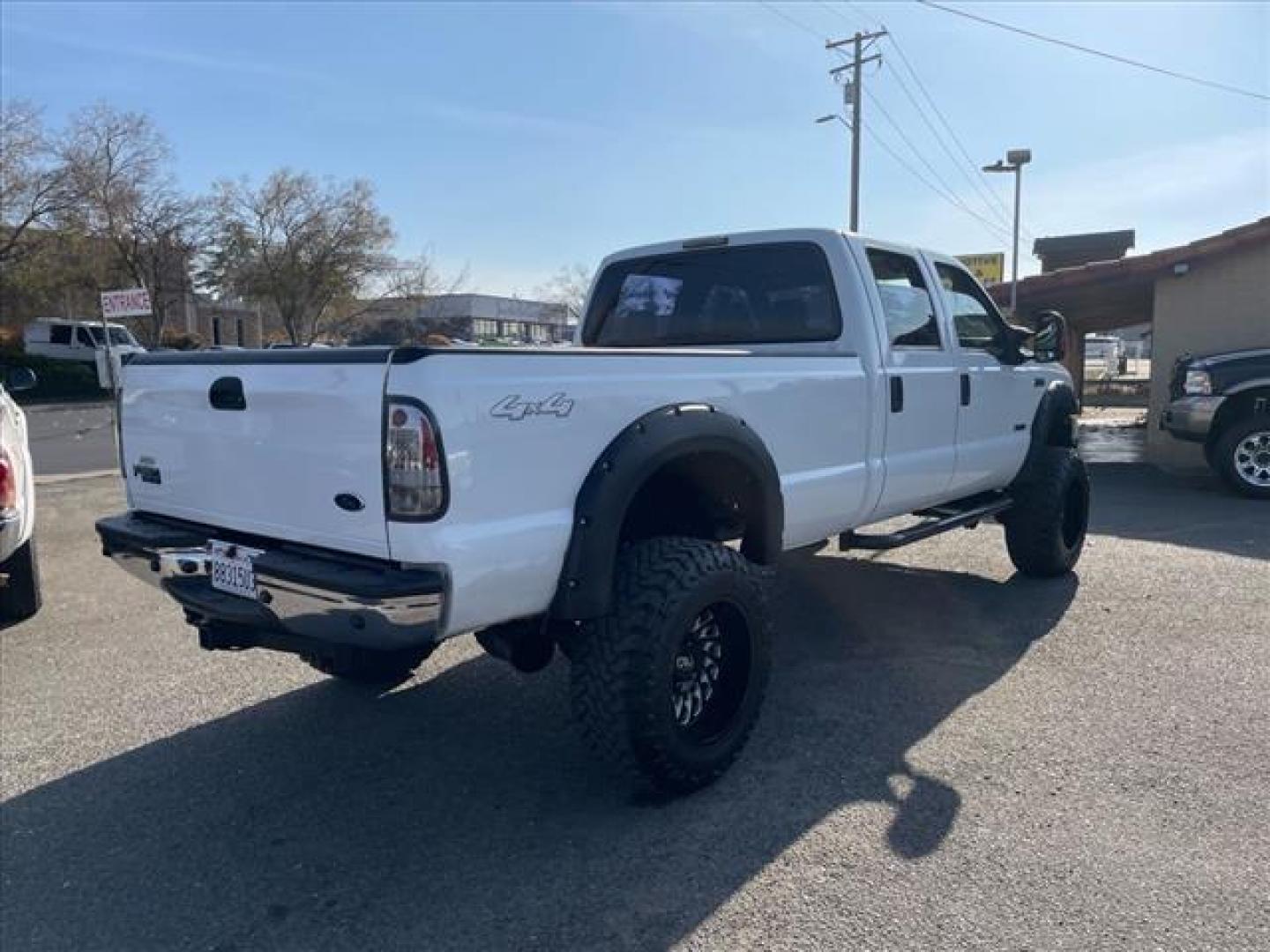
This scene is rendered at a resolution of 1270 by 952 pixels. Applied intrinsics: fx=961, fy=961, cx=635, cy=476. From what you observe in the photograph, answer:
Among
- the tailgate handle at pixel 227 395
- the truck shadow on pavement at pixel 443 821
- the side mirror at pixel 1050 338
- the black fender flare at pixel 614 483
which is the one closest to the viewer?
the truck shadow on pavement at pixel 443 821

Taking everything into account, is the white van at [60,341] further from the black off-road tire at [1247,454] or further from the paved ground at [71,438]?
the black off-road tire at [1247,454]

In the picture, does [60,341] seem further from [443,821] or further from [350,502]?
[350,502]

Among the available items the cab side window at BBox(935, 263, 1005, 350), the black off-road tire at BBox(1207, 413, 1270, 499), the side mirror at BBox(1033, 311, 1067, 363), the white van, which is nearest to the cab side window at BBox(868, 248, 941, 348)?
the cab side window at BBox(935, 263, 1005, 350)

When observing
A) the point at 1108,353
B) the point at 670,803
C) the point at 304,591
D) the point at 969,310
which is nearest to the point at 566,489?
the point at 304,591

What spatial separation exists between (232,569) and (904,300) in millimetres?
3465

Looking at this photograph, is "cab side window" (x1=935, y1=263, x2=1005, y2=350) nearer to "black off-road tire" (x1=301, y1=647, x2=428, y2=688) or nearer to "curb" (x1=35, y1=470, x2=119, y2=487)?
"black off-road tire" (x1=301, y1=647, x2=428, y2=688)

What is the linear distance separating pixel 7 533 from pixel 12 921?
2756 mm

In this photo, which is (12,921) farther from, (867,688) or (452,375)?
(867,688)

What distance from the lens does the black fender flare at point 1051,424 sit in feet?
20.2

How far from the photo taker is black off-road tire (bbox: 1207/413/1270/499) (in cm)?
1006

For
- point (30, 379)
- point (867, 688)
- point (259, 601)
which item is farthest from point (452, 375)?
point (30, 379)

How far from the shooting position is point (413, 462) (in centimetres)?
262

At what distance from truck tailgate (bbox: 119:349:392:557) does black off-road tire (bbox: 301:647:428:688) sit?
58cm

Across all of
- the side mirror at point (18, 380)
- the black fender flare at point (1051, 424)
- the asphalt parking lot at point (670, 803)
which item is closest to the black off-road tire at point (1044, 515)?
the black fender flare at point (1051, 424)
